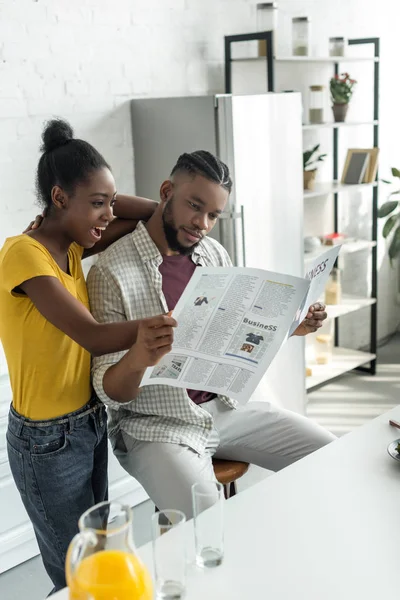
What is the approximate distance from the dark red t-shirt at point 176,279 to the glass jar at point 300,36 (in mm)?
1946

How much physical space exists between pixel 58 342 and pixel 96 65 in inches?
65.3

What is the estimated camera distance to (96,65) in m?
2.85

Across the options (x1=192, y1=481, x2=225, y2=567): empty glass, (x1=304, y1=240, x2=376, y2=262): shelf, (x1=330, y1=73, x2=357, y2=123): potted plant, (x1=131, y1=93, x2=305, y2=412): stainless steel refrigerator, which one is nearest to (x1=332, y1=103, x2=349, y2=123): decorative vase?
(x1=330, y1=73, x2=357, y2=123): potted plant

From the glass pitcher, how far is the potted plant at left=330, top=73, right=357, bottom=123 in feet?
10.6

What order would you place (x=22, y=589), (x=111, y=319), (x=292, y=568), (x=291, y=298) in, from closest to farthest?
(x=292, y=568) < (x=291, y=298) < (x=111, y=319) < (x=22, y=589)

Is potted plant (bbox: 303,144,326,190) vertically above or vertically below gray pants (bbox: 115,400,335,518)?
above

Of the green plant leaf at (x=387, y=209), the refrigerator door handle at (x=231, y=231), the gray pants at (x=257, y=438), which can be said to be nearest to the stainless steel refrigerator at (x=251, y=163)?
the refrigerator door handle at (x=231, y=231)

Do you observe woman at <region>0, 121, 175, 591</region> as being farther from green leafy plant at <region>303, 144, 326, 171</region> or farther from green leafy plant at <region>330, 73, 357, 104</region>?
green leafy plant at <region>330, 73, 357, 104</region>

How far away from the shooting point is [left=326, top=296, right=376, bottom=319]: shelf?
12.9ft

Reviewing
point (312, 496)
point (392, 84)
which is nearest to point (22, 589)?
point (312, 496)

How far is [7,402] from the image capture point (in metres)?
2.30

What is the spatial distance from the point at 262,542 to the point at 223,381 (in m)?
0.42

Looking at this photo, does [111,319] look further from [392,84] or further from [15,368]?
[392,84]

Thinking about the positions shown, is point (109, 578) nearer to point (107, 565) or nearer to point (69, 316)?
point (107, 565)
